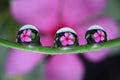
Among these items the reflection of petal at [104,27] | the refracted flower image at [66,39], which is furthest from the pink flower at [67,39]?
the reflection of petal at [104,27]

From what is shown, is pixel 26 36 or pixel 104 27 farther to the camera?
pixel 104 27

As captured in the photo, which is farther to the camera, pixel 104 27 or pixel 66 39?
pixel 104 27

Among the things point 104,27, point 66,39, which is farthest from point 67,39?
point 104,27

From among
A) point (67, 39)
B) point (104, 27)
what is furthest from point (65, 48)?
point (104, 27)

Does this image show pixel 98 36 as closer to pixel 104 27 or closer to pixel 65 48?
pixel 65 48

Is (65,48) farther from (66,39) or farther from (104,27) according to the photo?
(104,27)

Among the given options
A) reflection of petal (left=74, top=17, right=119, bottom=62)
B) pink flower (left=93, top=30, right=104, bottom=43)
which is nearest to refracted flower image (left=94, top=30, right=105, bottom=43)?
pink flower (left=93, top=30, right=104, bottom=43)

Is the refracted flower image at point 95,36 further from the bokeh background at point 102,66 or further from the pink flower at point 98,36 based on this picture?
the bokeh background at point 102,66

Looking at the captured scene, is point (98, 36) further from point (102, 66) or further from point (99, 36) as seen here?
point (102, 66)

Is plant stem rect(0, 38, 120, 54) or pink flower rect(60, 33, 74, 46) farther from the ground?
pink flower rect(60, 33, 74, 46)

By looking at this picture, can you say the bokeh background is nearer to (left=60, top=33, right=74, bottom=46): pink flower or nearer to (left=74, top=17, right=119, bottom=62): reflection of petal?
(left=74, top=17, right=119, bottom=62): reflection of petal
